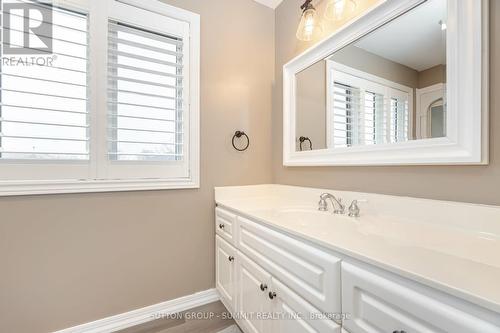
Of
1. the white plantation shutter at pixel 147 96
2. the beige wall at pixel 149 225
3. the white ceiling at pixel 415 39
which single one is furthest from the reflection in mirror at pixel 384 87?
the white plantation shutter at pixel 147 96

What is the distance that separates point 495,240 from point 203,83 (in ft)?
5.76

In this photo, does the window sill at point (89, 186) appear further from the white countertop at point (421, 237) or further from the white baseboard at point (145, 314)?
the white baseboard at point (145, 314)

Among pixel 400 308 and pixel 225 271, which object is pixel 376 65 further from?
pixel 225 271

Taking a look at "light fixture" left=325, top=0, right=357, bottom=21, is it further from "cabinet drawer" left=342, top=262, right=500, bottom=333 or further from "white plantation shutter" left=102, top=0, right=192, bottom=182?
"cabinet drawer" left=342, top=262, right=500, bottom=333

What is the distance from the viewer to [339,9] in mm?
1341

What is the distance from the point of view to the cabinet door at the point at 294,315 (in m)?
0.77

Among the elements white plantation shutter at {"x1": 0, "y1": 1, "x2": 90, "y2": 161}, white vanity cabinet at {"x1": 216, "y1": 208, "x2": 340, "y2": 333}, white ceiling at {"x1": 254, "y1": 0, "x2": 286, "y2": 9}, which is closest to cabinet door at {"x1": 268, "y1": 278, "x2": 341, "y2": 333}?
white vanity cabinet at {"x1": 216, "y1": 208, "x2": 340, "y2": 333}

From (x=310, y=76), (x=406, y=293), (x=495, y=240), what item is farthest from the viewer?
(x=310, y=76)

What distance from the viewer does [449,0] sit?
88 cm

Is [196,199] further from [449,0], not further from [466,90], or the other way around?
[449,0]

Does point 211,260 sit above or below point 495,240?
below

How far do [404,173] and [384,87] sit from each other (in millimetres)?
451

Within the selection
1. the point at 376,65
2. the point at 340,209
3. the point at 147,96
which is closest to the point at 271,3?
the point at 376,65

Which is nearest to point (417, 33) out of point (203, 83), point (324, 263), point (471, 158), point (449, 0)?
point (449, 0)
